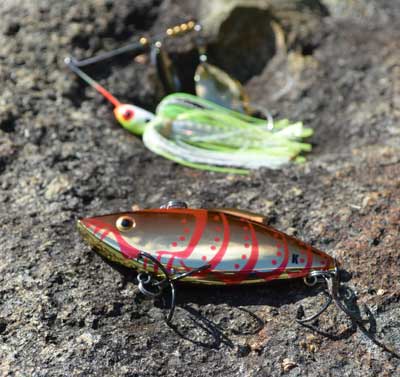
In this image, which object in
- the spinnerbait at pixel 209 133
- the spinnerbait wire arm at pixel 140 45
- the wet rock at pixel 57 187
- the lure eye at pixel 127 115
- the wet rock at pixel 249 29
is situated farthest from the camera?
the wet rock at pixel 249 29

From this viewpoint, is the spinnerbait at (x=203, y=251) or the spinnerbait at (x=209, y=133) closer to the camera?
the spinnerbait at (x=203, y=251)

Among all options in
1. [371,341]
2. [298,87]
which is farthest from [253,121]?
[371,341]

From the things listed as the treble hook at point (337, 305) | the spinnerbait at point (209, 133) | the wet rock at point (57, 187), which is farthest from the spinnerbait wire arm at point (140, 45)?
the treble hook at point (337, 305)

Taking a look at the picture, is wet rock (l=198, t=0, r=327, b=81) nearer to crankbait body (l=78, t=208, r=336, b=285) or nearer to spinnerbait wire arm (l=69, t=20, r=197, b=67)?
spinnerbait wire arm (l=69, t=20, r=197, b=67)

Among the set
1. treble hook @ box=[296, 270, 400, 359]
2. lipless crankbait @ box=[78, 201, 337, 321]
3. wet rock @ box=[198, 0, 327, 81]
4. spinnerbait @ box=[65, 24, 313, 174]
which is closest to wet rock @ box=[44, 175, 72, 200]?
lipless crankbait @ box=[78, 201, 337, 321]

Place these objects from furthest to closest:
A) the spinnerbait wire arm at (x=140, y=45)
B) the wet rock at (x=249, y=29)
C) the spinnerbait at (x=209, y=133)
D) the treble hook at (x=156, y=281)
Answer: the wet rock at (x=249, y=29)
the spinnerbait wire arm at (x=140, y=45)
the spinnerbait at (x=209, y=133)
the treble hook at (x=156, y=281)

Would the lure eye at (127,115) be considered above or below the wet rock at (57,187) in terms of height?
above

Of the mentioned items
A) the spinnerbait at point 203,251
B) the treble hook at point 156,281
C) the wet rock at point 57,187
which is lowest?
the wet rock at point 57,187

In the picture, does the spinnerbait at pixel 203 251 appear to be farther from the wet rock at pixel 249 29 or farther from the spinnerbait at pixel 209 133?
the wet rock at pixel 249 29
